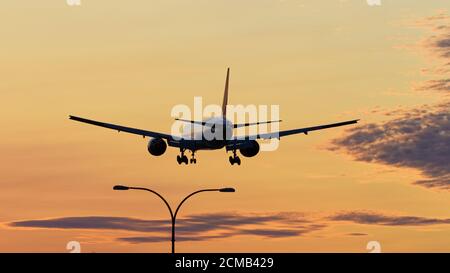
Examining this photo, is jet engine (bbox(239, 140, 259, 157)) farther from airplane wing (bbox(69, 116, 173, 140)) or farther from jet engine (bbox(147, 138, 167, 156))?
jet engine (bbox(147, 138, 167, 156))

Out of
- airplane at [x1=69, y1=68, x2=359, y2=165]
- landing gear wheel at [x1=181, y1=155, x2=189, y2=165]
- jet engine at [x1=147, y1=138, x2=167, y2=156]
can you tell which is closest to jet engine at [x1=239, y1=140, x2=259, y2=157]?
airplane at [x1=69, y1=68, x2=359, y2=165]

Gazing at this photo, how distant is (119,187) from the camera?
142 meters

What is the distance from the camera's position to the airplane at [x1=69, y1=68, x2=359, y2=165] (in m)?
155

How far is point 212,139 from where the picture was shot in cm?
15662

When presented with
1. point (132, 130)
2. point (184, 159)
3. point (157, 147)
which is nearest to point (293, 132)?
point (184, 159)

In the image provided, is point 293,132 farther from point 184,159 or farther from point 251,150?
point 184,159

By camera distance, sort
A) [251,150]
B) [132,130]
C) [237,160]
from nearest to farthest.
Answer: [237,160] → [251,150] → [132,130]

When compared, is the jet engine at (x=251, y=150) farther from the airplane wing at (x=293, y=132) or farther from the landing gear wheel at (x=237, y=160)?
the landing gear wheel at (x=237, y=160)

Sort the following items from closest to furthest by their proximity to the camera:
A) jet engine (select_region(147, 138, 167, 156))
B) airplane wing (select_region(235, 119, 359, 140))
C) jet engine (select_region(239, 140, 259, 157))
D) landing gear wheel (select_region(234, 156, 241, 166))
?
landing gear wheel (select_region(234, 156, 241, 166)) → airplane wing (select_region(235, 119, 359, 140)) → jet engine (select_region(239, 140, 259, 157)) → jet engine (select_region(147, 138, 167, 156))

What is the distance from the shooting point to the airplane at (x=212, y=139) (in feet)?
509
